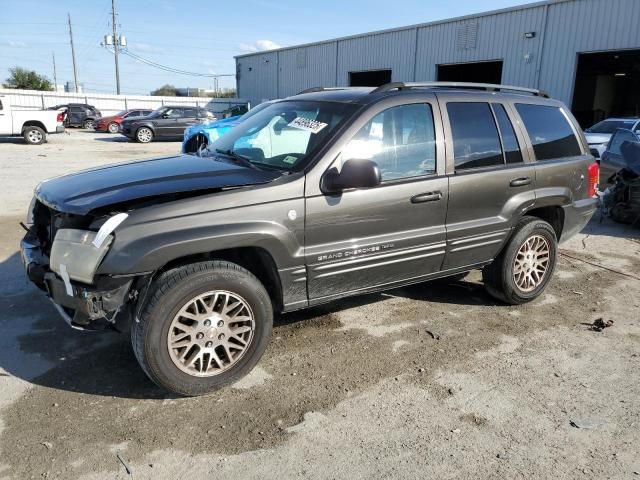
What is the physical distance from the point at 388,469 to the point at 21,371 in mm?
2468

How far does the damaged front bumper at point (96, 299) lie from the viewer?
112 inches

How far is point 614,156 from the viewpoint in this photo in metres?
9.03

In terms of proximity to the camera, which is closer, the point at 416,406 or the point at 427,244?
the point at 416,406

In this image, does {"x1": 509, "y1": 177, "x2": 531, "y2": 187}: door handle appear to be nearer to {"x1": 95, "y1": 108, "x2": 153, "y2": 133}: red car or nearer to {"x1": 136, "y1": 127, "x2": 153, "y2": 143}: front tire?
{"x1": 136, "y1": 127, "x2": 153, "y2": 143}: front tire

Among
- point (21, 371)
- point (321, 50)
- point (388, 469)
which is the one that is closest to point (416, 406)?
point (388, 469)

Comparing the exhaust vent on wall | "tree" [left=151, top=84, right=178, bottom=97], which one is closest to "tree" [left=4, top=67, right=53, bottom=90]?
"tree" [left=151, top=84, right=178, bottom=97]

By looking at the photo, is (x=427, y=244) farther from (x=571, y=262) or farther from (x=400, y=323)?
(x=571, y=262)

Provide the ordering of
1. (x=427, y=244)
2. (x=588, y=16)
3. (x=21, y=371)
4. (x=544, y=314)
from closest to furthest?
(x=21, y=371) < (x=427, y=244) < (x=544, y=314) < (x=588, y=16)

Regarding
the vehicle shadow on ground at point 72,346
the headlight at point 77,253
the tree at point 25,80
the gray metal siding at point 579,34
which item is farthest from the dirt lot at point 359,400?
the tree at point 25,80

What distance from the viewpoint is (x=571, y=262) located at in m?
6.21

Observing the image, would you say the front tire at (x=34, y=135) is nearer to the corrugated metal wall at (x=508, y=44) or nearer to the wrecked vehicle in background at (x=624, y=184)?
the corrugated metal wall at (x=508, y=44)

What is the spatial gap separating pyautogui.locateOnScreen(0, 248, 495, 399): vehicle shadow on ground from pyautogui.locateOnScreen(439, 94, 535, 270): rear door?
834 millimetres

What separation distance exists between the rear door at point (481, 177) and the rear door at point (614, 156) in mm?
5384

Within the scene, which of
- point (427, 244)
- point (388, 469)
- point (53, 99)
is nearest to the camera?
point (388, 469)
